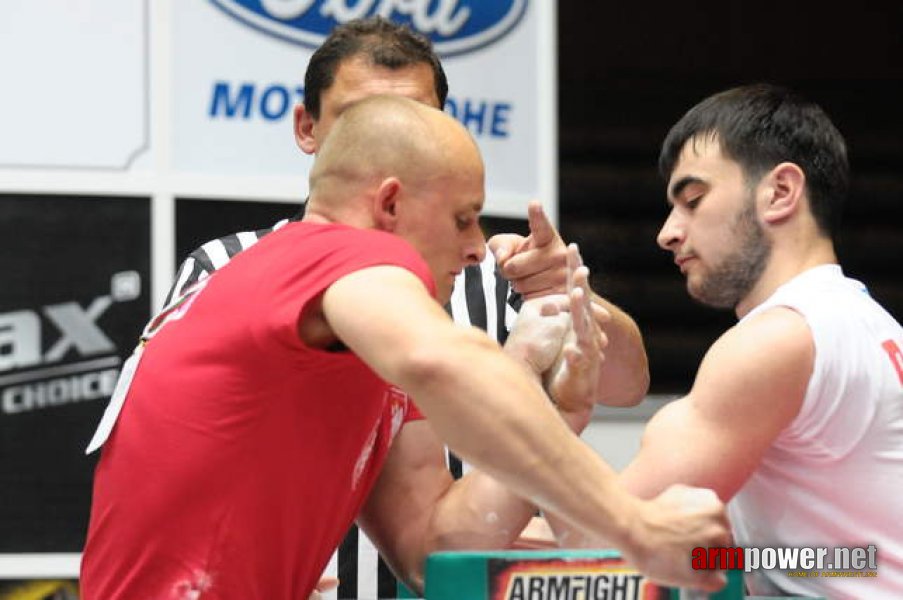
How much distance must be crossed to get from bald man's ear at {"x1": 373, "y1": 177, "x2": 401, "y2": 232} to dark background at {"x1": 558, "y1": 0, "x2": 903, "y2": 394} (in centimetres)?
478

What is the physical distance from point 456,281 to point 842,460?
0.82 meters

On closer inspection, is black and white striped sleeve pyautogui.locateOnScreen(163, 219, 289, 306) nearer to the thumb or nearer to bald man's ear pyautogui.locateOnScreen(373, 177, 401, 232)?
the thumb

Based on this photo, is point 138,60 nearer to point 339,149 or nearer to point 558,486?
point 339,149

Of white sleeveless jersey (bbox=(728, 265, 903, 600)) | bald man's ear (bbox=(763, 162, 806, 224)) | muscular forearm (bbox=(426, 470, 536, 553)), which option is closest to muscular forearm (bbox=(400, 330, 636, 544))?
muscular forearm (bbox=(426, 470, 536, 553))

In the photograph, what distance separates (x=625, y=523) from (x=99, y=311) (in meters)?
2.63

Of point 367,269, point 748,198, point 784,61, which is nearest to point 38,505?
point 748,198

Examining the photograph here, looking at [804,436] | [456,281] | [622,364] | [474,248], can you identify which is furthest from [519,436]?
[456,281]

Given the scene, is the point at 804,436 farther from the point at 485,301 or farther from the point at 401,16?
the point at 401,16

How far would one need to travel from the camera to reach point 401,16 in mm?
Result: 4496

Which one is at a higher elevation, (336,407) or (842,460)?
(336,407)

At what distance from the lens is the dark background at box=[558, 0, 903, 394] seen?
7.09m

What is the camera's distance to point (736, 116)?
9.89 feet

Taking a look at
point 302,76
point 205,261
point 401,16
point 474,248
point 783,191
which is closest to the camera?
point 474,248

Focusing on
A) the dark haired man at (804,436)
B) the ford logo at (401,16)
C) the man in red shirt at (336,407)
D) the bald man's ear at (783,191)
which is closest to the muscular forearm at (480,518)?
the man in red shirt at (336,407)
